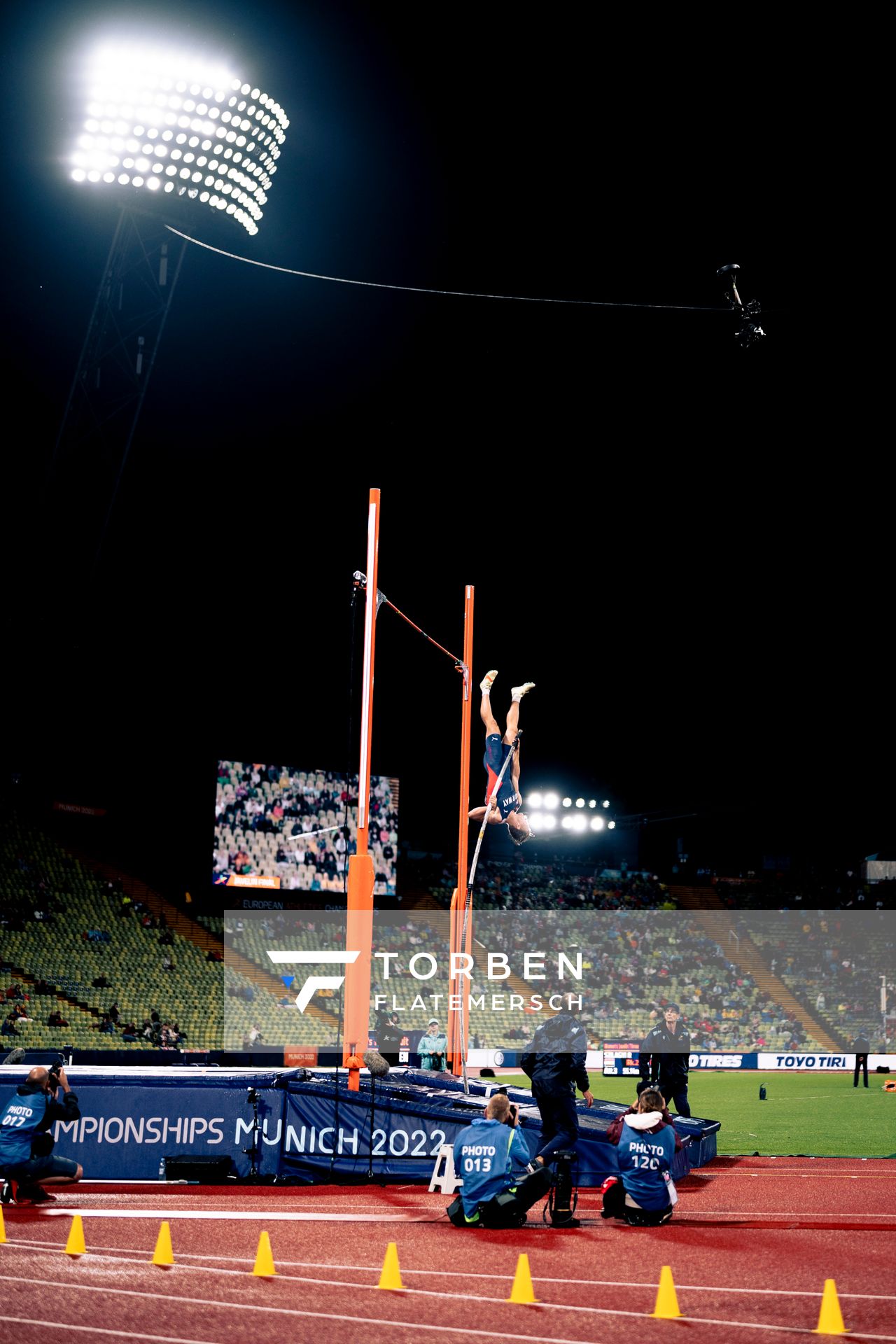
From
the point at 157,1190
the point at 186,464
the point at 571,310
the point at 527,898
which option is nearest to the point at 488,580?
the point at 186,464

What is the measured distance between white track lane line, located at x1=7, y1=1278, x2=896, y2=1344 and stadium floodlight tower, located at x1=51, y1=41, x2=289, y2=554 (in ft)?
43.4

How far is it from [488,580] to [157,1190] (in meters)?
18.4

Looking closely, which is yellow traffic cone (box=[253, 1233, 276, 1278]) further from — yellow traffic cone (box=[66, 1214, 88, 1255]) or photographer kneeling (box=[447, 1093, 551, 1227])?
photographer kneeling (box=[447, 1093, 551, 1227])

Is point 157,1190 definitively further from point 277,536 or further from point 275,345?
point 277,536

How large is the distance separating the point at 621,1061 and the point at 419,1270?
22474 millimetres

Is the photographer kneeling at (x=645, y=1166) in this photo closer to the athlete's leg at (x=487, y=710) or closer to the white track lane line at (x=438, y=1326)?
the white track lane line at (x=438, y=1326)

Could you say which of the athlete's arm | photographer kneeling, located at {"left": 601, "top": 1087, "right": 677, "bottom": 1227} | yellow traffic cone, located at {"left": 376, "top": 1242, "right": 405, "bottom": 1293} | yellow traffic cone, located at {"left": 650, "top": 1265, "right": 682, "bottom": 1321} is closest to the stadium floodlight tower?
the athlete's arm

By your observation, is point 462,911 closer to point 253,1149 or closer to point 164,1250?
point 253,1149

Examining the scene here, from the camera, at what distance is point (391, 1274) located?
6.72 meters

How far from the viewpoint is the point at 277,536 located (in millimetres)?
27750

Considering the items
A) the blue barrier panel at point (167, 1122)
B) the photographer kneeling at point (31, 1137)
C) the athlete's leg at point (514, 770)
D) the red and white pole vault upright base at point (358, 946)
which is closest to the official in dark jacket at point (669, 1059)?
the athlete's leg at point (514, 770)

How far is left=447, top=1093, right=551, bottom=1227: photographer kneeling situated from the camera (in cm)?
885

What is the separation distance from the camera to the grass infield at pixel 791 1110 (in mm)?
15500

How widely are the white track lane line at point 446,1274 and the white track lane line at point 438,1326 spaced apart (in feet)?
1.50
